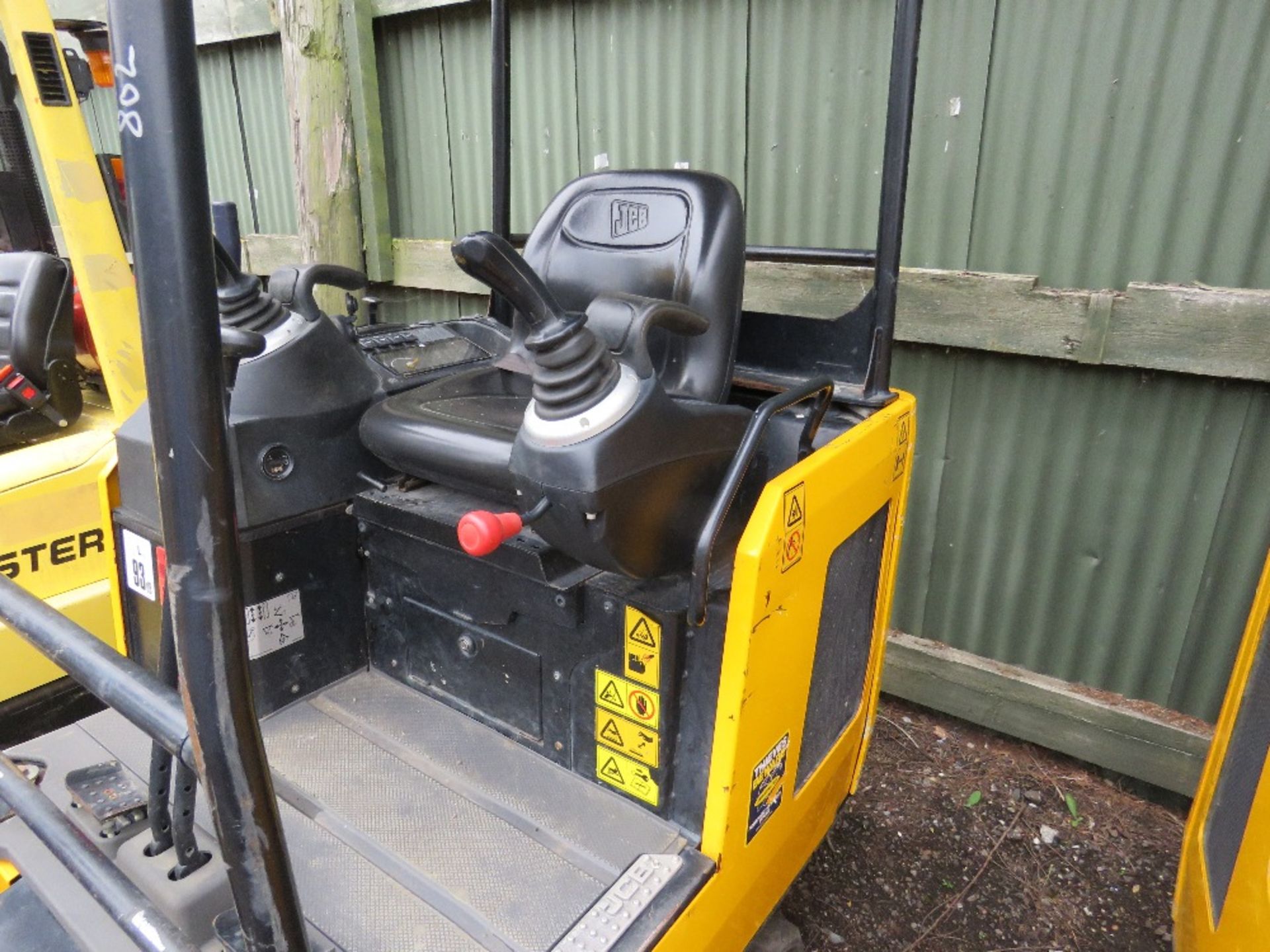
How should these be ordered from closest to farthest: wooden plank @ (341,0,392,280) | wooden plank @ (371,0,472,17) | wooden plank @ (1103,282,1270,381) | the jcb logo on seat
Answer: the jcb logo on seat → wooden plank @ (1103,282,1270,381) → wooden plank @ (371,0,472,17) → wooden plank @ (341,0,392,280)

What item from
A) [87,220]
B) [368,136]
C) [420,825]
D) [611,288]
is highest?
[368,136]

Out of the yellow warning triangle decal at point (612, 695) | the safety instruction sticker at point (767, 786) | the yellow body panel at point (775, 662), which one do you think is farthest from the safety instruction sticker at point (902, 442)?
the yellow warning triangle decal at point (612, 695)

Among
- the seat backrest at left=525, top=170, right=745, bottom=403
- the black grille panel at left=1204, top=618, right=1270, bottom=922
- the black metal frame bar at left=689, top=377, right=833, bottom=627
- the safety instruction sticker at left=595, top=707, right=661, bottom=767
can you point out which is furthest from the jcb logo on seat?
the black grille panel at left=1204, top=618, right=1270, bottom=922

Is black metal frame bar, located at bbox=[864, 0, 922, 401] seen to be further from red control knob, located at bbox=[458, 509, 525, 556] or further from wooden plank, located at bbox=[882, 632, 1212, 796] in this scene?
wooden plank, located at bbox=[882, 632, 1212, 796]

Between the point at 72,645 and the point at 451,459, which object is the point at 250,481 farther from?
the point at 72,645

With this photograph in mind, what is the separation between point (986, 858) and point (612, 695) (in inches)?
52.0

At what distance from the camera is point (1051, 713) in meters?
2.43

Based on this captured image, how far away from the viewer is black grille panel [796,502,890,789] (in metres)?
1.55

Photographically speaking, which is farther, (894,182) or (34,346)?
(34,346)

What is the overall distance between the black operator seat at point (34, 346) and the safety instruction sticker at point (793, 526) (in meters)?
2.06

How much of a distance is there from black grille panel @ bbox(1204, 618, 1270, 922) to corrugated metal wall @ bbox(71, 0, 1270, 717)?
2.50ft

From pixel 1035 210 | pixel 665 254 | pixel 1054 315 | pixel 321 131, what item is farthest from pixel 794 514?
pixel 321 131

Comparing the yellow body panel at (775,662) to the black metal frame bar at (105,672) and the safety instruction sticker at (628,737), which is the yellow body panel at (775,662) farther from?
the black metal frame bar at (105,672)

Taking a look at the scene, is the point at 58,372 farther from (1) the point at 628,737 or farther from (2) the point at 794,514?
(2) the point at 794,514
